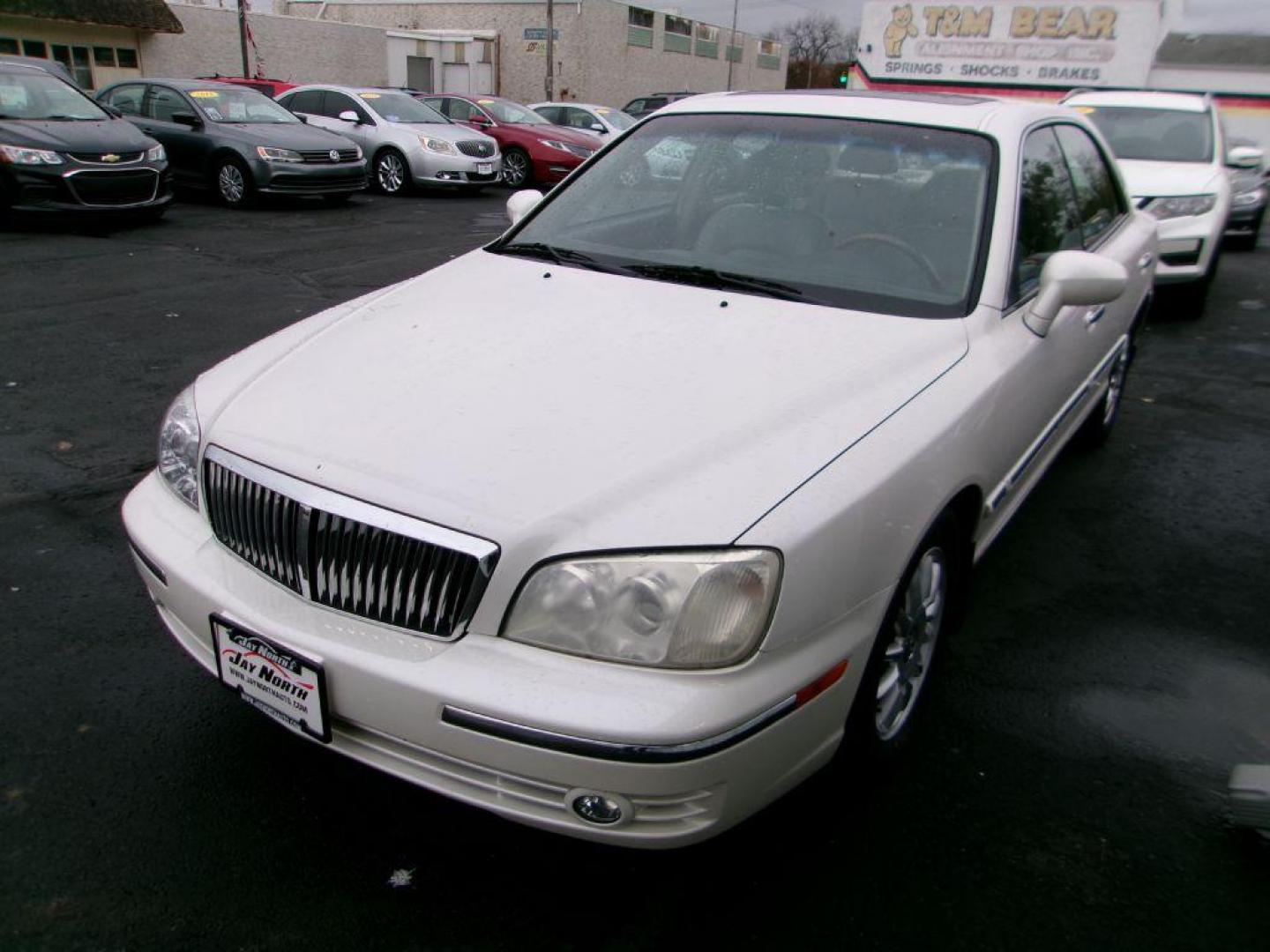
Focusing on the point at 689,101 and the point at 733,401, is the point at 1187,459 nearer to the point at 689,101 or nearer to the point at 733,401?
the point at 689,101

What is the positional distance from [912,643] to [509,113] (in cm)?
1605

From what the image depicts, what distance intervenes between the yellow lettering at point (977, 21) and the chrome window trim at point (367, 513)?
69.6ft

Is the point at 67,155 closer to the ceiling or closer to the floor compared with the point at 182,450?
closer to the floor

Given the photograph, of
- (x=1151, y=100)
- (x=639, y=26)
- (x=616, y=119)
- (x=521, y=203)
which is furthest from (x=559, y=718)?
(x=639, y=26)

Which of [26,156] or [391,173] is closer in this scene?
[26,156]

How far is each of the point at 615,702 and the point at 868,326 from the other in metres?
1.35

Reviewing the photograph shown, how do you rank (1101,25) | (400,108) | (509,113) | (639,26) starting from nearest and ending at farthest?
(400,108), (509,113), (1101,25), (639,26)

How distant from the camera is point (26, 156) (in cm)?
924

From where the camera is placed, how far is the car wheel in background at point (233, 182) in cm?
1185

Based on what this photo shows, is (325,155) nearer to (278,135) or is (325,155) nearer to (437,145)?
(278,135)

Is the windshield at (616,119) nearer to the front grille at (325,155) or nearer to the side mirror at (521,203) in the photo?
the front grille at (325,155)

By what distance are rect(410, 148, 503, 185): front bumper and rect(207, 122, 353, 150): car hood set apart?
4.83 ft

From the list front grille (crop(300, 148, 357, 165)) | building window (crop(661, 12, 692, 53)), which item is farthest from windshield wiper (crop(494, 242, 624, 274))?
building window (crop(661, 12, 692, 53))

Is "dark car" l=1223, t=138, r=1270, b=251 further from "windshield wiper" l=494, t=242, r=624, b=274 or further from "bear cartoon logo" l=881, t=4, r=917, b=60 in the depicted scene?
"windshield wiper" l=494, t=242, r=624, b=274
